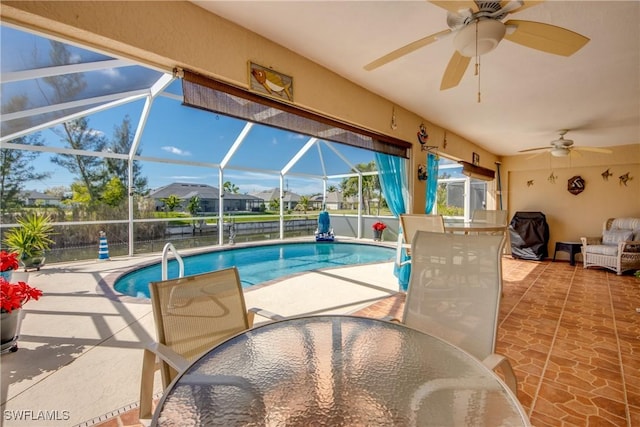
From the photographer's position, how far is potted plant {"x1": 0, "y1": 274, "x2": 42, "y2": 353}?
2174 millimetres

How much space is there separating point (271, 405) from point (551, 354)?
2.66 meters

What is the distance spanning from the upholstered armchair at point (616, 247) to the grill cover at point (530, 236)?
79 cm

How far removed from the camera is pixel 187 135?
7887 millimetres

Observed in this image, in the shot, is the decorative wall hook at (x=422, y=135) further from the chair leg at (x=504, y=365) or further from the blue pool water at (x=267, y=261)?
the chair leg at (x=504, y=365)

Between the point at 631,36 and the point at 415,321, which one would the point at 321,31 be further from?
the point at 631,36

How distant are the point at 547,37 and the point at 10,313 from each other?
4080mm

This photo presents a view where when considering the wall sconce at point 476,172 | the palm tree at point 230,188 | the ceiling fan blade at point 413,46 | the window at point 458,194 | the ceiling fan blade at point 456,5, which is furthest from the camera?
the palm tree at point 230,188

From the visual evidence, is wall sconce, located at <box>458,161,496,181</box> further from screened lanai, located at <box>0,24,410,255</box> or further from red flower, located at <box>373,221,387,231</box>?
red flower, located at <box>373,221,387,231</box>

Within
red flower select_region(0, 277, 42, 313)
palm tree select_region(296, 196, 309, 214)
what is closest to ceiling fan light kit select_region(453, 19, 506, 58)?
red flower select_region(0, 277, 42, 313)

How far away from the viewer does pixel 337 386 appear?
3.30 feet

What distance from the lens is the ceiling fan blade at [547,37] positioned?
4.93 ft

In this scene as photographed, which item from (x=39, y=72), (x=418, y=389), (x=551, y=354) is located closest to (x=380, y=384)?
(x=418, y=389)

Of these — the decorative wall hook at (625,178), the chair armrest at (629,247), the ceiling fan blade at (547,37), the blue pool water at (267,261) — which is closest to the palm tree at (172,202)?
the blue pool water at (267,261)

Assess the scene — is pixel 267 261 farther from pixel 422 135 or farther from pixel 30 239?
pixel 422 135
